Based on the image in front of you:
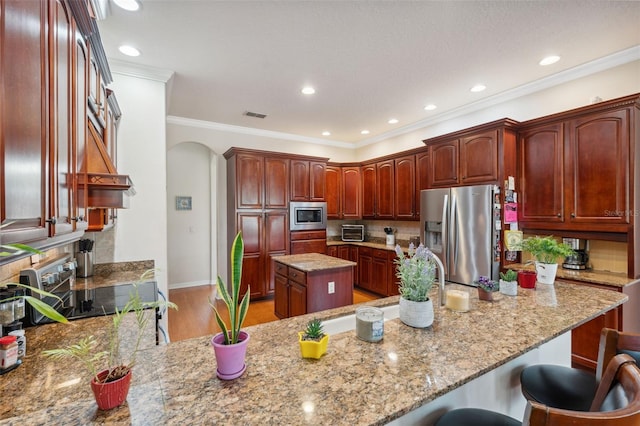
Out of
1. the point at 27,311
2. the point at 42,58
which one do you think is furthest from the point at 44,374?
the point at 42,58

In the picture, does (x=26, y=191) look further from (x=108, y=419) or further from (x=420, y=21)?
(x=420, y=21)

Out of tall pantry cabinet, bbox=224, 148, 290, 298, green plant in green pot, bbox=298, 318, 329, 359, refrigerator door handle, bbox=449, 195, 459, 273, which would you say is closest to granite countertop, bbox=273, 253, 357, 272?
tall pantry cabinet, bbox=224, 148, 290, 298

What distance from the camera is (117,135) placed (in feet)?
9.14

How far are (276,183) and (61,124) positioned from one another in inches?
146

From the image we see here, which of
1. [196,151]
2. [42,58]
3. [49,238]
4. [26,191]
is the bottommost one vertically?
[49,238]

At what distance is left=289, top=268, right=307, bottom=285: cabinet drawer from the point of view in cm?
312

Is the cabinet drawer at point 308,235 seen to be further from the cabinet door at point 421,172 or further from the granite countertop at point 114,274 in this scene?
the granite countertop at point 114,274

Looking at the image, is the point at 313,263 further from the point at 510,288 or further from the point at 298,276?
the point at 510,288

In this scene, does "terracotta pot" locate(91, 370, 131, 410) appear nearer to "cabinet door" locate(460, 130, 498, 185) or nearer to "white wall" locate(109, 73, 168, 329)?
"white wall" locate(109, 73, 168, 329)

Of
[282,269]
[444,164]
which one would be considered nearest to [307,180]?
[282,269]

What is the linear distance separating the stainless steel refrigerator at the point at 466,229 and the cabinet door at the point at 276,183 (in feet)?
7.42

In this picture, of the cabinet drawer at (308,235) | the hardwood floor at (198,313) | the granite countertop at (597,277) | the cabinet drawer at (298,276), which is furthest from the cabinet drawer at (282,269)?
the granite countertop at (597,277)

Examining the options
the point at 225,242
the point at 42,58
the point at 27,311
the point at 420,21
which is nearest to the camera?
the point at 42,58

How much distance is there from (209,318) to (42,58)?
11.9 feet
